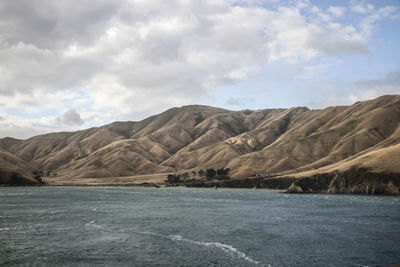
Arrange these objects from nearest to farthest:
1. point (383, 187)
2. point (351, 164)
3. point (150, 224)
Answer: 1. point (150, 224)
2. point (383, 187)
3. point (351, 164)

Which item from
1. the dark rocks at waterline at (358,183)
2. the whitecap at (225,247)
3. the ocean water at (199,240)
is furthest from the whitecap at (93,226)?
the dark rocks at waterline at (358,183)

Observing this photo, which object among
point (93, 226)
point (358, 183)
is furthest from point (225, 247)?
point (358, 183)

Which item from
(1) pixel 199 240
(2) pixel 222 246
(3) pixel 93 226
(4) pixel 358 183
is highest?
(4) pixel 358 183

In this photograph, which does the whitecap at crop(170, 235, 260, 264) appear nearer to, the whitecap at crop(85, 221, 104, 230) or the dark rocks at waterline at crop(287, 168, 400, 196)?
the whitecap at crop(85, 221, 104, 230)

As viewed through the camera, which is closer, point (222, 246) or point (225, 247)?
point (225, 247)

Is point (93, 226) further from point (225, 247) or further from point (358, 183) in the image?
point (358, 183)

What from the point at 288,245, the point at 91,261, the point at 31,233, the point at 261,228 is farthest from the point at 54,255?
the point at 261,228

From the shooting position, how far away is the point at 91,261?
150 feet

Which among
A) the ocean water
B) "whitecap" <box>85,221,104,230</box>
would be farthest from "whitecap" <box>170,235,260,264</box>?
"whitecap" <box>85,221,104,230</box>

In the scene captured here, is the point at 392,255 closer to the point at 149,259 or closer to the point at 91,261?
the point at 149,259

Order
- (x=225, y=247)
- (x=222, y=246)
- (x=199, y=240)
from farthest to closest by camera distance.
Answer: (x=199, y=240), (x=222, y=246), (x=225, y=247)

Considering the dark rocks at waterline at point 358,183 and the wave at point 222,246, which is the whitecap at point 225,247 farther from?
the dark rocks at waterline at point 358,183

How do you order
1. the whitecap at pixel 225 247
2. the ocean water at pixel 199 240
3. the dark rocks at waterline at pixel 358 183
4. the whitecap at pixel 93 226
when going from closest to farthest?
the ocean water at pixel 199 240 → the whitecap at pixel 225 247 → the whitecap at pixel 93 226 → the dark rocks at waterline at pixel 358 183

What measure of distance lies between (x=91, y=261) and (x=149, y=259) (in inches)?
294
